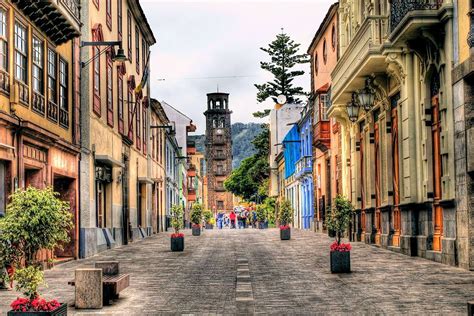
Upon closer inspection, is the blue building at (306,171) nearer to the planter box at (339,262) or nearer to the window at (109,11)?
the window at (109,11)

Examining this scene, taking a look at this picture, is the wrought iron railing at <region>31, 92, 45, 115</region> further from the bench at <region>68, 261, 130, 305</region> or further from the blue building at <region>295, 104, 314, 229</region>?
the blue building at <region>295, 104, 314, 229</region>

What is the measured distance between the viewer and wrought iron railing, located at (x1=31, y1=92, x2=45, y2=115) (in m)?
19.0

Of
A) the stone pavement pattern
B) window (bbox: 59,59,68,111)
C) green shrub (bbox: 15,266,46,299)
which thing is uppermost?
window (bbox: 59,59,68,111)

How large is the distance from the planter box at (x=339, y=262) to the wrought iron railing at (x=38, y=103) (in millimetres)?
8290

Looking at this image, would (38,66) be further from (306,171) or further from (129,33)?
(306,171)

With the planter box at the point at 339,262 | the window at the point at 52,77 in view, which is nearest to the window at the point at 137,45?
the window at the point at 52,77

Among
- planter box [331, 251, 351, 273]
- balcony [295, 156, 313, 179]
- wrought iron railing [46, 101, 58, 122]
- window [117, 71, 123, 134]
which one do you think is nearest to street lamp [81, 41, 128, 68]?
wrought iron railing [46, 101, 58, 122]

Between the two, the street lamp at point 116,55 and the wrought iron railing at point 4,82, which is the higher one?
the street lamp at point 116,55

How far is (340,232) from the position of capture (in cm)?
1722

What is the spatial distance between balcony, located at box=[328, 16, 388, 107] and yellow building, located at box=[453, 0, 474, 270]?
5379 mm

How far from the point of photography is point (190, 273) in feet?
54.7

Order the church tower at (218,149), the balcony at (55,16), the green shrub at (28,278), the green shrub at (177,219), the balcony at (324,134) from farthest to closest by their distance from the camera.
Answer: the church tower at (218,149) → the balcony at (324,134) → the green shrub at (177,219) → the balcony at (55,16) → the green shrub at (28,278)

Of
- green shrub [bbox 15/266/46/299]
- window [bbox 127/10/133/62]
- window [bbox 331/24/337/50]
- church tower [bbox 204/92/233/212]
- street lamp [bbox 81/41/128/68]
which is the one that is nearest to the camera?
green shrub [bbox 15/266/46/299]

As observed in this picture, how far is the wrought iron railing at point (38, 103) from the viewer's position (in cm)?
1900
